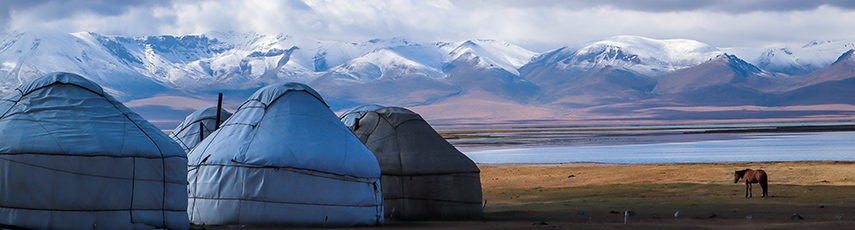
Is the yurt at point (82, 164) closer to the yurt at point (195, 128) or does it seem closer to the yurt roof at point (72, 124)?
the yurt roof at point (72, 124)

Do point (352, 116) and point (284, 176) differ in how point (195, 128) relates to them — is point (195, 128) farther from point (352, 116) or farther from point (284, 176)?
point (284, 176)

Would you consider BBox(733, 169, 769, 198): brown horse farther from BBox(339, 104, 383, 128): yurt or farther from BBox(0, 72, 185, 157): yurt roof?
BBox(0, 72, 185, 157): yurt roof

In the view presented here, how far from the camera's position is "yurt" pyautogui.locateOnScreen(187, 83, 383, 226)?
1407 centimetres

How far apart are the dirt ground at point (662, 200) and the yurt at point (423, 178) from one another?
523 mm

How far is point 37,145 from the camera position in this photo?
11914 millimetres

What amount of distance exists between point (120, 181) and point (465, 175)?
668 centimetres

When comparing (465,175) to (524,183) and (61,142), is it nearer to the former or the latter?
(61,142)

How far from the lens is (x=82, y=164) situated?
12148 millimetres

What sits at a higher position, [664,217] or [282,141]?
[282,141]

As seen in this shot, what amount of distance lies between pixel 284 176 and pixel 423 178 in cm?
324

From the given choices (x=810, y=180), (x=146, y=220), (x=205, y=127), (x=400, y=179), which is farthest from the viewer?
(x=810, y=180)

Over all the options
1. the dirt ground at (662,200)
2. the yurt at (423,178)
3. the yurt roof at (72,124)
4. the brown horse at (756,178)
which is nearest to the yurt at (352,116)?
the dirt ground at (662,200)

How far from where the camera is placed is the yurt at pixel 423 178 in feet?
54.1

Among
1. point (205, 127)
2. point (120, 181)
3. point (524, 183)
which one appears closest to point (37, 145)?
point (120, 181)
